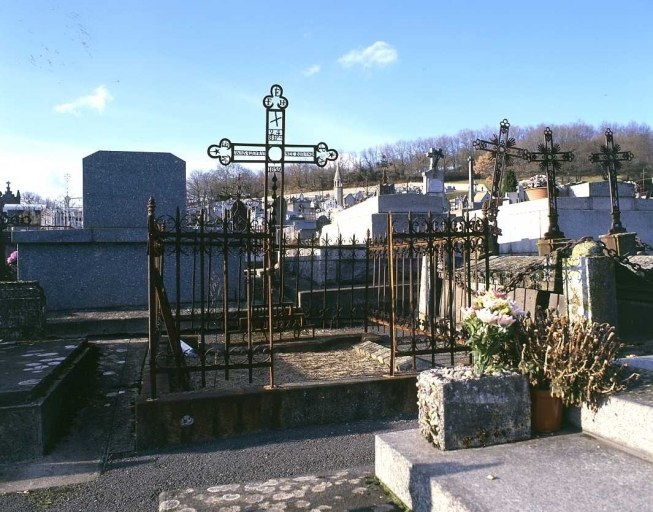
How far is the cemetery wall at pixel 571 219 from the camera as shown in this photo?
1532cm

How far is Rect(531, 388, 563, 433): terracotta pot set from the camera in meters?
3.51

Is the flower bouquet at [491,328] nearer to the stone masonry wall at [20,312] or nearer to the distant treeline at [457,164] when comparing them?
the stone masonry wall at [20,312]

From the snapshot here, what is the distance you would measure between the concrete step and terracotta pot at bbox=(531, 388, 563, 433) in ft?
0.35

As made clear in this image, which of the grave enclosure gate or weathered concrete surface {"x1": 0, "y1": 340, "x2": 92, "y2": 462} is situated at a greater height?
the grave enclosure gate

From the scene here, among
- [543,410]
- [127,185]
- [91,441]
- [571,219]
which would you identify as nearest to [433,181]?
[571,219]

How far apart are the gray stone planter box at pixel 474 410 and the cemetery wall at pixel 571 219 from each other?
485 inches

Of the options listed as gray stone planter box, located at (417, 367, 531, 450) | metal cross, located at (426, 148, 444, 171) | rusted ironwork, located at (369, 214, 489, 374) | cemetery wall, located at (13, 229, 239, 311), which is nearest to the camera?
gray stone planter box, located at (417, 367, 531, 450)

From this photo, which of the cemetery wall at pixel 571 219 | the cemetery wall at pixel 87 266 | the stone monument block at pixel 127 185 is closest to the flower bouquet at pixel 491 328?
the cemetery wall at pixel 87 266

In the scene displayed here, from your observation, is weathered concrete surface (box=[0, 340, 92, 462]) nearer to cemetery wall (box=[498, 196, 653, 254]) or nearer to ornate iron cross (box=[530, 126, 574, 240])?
ornate iron cross (box=[530, 126, 574, 240])

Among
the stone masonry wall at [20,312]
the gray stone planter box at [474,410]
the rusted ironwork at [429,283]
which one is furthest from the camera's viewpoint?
the stone masonry wall at [20,312]

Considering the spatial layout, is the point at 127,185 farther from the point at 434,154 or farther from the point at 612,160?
the point at 434,154

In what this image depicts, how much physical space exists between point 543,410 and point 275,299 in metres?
6.85

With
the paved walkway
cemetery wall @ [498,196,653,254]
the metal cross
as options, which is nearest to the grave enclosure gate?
the paved walkway

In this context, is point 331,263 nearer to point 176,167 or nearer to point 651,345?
point 176,167
